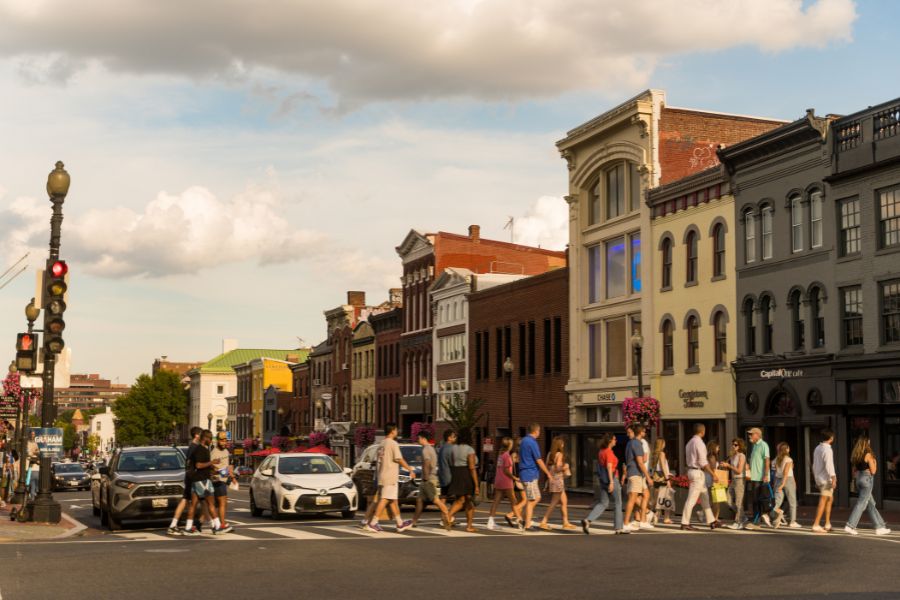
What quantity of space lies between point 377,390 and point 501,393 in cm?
2176

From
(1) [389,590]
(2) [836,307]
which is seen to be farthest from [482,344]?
(1) [389,590]

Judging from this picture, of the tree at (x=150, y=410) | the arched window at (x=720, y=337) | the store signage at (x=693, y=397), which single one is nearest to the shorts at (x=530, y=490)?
the arched window at (x=720, y=337)

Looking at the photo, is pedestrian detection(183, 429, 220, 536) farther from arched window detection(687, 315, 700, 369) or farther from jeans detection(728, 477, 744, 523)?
arched window detection(687, 315, 700, 369)

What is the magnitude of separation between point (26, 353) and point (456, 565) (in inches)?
469

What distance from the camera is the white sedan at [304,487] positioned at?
26.5 meters

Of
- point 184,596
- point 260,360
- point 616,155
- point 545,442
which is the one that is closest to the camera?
point 184,596

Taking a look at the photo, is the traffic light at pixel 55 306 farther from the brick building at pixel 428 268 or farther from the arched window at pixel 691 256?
the brick building at pixel 428 268

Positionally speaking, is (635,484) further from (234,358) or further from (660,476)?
(234,358)

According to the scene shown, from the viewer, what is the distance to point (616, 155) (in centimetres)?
4897

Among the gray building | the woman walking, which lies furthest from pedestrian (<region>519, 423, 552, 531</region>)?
the gray building

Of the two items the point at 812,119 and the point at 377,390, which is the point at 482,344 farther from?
the point at 812,119

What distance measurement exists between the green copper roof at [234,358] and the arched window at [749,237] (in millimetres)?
99727

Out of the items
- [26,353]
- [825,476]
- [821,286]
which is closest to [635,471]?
[825,476]

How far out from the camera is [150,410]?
148 m
